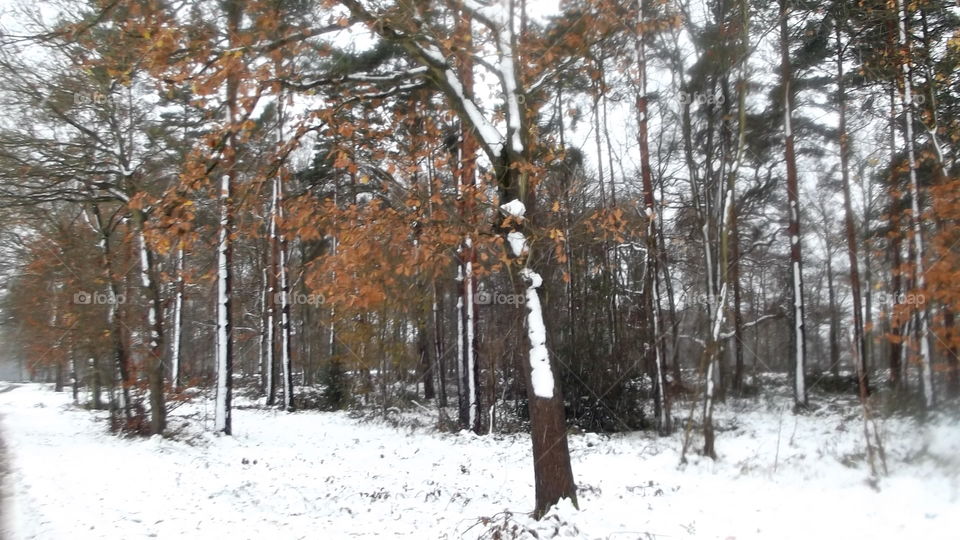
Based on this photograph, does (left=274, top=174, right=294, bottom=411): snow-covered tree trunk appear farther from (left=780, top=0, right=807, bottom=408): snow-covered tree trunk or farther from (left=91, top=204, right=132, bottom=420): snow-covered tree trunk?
(left=780, top=0, right=807, bottom=408): snow-covered tree trunk

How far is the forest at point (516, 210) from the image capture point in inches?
287

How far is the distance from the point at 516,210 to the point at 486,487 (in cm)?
529

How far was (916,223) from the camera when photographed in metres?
9.35

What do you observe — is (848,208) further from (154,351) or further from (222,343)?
(154,351)

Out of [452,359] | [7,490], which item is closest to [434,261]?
[7,490]

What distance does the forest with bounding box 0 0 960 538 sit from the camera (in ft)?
23.9

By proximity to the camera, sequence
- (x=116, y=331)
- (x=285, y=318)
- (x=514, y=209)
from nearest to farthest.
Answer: (x=514, y=209) < (x=116, y=331) < (x=285, y=318)

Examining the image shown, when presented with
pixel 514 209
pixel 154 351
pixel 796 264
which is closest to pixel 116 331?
pixel 154 351

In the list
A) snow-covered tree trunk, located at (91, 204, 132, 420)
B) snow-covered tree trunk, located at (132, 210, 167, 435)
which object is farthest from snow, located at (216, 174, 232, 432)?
snow-covered tree trunk, located at (91, 204, 132, 420)

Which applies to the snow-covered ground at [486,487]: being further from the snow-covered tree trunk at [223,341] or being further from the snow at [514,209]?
the snow at [514,209]

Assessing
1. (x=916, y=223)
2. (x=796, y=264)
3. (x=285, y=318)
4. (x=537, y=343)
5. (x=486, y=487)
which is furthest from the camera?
(x=285, y=318)

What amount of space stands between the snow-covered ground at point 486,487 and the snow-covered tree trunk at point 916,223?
85 centimetres

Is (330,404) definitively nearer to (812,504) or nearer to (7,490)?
(7,490)

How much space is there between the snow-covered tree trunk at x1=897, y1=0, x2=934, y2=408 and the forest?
0.17 ft
